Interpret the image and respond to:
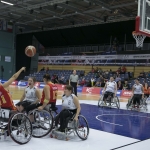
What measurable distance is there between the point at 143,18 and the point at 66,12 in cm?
1307

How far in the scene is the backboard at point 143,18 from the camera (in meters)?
6.02

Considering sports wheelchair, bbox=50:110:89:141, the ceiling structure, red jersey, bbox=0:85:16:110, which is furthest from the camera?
the ceiling structure

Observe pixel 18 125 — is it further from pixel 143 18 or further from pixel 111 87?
pixel 111 87

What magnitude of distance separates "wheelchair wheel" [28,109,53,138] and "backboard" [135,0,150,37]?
3.25 meters

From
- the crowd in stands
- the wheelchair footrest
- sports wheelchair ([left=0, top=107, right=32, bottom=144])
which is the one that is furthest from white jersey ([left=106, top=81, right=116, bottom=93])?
the crowd in stands

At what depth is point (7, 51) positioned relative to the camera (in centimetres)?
2473

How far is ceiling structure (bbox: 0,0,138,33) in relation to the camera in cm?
1544

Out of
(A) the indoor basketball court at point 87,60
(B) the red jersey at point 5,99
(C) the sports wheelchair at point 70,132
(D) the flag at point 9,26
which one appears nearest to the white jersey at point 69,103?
(C) the sports wheelchair at point 70,132

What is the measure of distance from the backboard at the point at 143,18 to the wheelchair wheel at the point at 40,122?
325 cm

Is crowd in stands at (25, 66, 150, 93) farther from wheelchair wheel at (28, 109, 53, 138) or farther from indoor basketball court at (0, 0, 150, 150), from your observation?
wheelchair wheel at (28, 109, 53, 138)

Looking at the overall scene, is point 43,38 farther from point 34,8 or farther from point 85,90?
Answer: point 85,90

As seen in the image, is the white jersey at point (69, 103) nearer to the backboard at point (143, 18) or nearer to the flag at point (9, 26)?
the backboard at point (143, 18)

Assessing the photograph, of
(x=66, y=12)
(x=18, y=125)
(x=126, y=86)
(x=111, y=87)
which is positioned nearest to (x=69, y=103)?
(x=18, y=125)

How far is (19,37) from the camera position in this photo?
2481 cm
